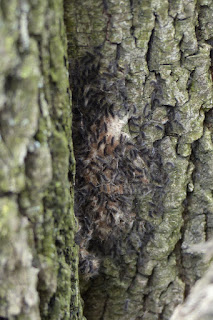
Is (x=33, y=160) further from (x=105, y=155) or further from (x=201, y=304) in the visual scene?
(x=201, y=304)

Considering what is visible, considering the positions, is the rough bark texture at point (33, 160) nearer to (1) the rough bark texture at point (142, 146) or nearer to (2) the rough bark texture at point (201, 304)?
(1) the rough bark texture at point (142, 146)

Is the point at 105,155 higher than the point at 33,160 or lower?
lower

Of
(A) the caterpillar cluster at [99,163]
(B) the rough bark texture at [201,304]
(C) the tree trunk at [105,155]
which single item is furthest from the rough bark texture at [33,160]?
(B) the rough bark texture at [201,304]

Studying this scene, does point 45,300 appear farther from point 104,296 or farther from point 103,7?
point 103,7

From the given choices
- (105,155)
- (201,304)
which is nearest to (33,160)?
(105,155)

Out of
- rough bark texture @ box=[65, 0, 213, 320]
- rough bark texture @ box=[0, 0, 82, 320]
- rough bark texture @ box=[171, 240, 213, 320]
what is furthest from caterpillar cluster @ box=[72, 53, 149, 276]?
rough bark texture @ box=[171, 240, 213, 320]

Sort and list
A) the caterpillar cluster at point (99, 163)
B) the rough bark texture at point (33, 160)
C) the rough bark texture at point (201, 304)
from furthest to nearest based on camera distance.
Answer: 1. the caterpillar cluster at point (99, 163)
2. the rough bark texture at point (201, 304)
3. the rough bark texture at point (33, 160)

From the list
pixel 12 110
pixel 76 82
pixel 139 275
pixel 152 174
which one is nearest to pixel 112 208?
pixel 152 174
